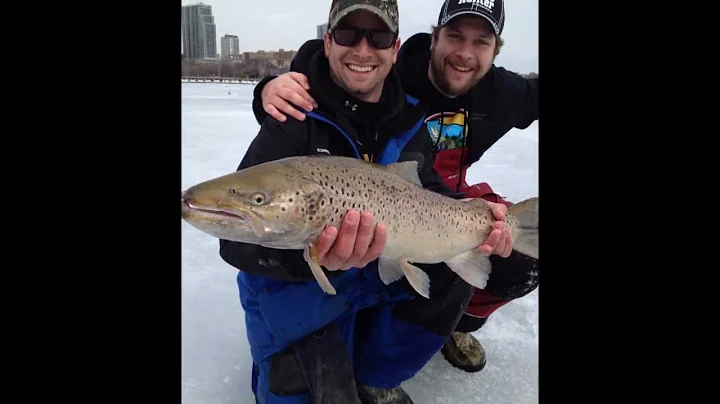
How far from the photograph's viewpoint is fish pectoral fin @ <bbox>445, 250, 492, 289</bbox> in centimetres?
201

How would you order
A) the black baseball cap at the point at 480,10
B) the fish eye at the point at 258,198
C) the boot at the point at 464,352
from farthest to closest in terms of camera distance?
1. the black baseball cap at the point at 480,10
2. the boot at the point at 464,352
3. the fish eye at the point at 258,198

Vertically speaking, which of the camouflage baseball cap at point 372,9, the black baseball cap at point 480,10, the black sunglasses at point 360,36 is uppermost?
the black baseball cap at point 480,10

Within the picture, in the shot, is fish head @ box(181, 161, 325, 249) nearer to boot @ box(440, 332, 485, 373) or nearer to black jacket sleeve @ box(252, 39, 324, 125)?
black jacket sleeve @ box(252, 39, 324, 125)

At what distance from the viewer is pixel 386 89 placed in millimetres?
2180

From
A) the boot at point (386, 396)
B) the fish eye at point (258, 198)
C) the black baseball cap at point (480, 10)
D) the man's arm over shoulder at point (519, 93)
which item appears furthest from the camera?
the man's arm over shoulder at point (519, 93)

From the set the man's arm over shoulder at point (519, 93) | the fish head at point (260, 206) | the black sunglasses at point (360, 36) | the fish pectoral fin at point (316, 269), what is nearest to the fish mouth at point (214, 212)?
the fish head at point (260, 206)

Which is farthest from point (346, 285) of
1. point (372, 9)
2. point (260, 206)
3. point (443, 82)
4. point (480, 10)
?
point (480, 10)

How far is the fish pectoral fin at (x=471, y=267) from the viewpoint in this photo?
6.59 ft

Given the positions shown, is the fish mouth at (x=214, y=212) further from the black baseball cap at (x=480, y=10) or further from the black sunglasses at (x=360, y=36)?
the black baseball cap at (x=480, y=10)

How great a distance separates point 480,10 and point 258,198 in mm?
1827

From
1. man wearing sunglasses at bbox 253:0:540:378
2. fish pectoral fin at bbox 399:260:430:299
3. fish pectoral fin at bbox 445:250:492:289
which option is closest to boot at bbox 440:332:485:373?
man wearing sunglasses at bbox 253:0:540:378
